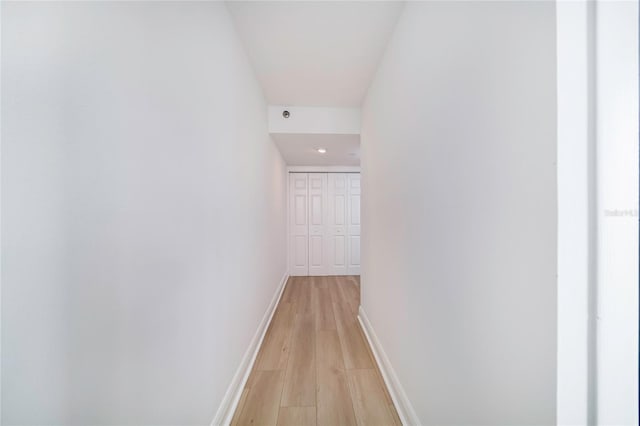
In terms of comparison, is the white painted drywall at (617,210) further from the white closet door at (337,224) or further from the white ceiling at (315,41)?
the white closet door at (337,224)

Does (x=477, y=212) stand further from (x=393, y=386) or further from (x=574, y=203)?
(x=393, y=386)

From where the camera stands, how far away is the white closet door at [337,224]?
454 centimetres

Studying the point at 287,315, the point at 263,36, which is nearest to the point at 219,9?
the point at 263,36

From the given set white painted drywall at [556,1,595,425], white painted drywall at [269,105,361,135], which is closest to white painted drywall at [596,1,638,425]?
white painted drywall at [556,1,595,425]

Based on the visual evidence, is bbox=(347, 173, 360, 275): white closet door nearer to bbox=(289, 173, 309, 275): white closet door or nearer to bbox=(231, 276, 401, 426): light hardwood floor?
bbox=(289, 173, 309, 275): white closet door

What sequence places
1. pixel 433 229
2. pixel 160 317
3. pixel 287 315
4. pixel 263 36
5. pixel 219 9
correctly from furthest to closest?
1. pixel 287 315
2. pixel 263 36
3. pixel 219 9
4. pixel 433 229
5. pixel 160 317

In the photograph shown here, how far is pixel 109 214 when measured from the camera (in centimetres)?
57

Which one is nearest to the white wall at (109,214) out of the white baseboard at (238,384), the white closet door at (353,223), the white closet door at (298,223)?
the white baseboard at (238,384)

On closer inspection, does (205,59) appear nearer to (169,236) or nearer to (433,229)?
(169,236)

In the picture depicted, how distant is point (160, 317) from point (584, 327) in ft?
3.69

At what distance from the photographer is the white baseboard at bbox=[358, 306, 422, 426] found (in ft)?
3.93

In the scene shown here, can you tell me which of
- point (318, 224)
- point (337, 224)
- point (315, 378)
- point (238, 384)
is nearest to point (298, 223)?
Answer: point (318, 224)

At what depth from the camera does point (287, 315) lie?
274cm

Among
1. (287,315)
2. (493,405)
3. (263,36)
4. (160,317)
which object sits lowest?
(287,315)
